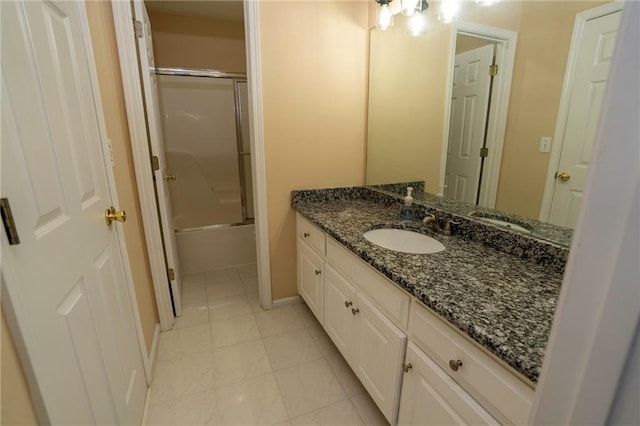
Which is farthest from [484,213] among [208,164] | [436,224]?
[208,164]

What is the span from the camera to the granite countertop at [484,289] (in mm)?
665

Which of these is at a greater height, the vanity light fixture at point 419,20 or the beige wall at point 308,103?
the vanity light fixture at point 419,20

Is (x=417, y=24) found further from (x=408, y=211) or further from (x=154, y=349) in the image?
(x=154, y=349)

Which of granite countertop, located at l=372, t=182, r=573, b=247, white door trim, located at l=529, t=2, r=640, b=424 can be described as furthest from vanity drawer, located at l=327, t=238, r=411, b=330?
white door trim, located at l=529, t=2, r=640, b=424

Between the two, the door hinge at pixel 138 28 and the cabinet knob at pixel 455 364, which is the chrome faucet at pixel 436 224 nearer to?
the cabinet knob at pixel 455 364

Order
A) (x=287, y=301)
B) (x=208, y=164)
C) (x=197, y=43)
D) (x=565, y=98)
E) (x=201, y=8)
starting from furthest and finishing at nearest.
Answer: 1. (x=208, y=164)
2. (x=197, y=43)
3. (x=201, y=8)
4. (x=287, y=301)
5. (x=565, y=98)

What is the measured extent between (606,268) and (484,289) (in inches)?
26.2

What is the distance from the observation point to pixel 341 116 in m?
2.00

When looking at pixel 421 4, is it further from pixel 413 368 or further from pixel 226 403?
pixel 226 403

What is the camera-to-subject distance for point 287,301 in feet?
7.21

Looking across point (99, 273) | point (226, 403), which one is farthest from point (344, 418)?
point (99, 273)

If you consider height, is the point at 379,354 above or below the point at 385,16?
below

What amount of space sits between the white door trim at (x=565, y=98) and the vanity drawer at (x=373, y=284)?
0.65m

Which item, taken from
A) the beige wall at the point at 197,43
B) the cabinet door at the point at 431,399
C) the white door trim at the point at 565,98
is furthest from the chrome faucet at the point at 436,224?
the beige wall at the point at 197,43
